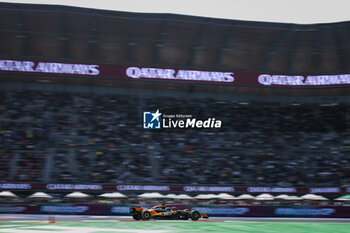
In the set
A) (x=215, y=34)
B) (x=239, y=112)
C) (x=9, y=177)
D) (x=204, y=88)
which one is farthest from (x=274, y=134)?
(x=9, y=177)

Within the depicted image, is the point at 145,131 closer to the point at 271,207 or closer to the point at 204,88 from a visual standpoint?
the point at 204,88

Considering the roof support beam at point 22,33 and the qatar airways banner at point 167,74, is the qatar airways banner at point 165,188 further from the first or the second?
the roof support beam at point 22,33

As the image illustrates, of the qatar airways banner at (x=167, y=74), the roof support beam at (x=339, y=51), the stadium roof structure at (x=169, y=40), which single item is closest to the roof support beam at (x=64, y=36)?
the stadium roof structure at (x=169, y=40)

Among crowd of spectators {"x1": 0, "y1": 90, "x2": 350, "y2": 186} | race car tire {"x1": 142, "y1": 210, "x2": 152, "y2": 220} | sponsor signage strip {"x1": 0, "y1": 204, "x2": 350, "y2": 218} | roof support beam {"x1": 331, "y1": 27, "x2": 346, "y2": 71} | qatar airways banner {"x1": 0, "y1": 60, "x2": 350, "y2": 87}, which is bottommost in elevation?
race car tire {"x1": 142, "y1": 210, "x2": 152, "y2": 220}

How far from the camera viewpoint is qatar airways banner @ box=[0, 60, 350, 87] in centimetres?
3856

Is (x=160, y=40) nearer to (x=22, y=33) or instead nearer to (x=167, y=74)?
(x=167, y=74)

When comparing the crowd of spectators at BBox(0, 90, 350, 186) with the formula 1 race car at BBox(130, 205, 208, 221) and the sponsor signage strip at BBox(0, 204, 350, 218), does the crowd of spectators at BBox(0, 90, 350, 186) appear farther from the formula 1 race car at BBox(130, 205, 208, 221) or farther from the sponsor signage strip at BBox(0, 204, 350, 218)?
the formula 1 race car at BBox(130, 205, 208, 221)

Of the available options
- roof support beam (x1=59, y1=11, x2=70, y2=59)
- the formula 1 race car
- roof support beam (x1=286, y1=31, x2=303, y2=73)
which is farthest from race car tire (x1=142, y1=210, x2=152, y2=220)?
roof support beam (x1=286, y1=31, x2=303, y2=73)

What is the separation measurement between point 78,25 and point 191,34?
393 inches

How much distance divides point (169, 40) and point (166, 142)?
930cm

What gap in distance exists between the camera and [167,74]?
4081 cm

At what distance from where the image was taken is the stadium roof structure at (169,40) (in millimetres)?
36344

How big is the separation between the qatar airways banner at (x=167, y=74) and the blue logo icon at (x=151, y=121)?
3455mm

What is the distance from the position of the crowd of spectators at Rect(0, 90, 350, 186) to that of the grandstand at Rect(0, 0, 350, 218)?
0.36 ft
